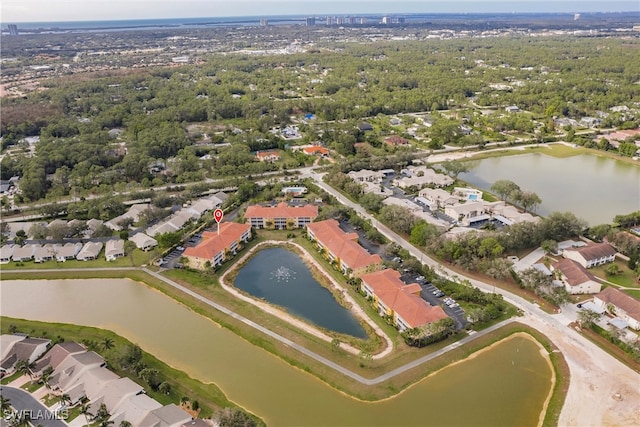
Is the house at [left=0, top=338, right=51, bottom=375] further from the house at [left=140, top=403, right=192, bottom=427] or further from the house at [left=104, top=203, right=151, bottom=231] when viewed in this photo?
the house at [left=104, top=203, right=151, bottom=231]

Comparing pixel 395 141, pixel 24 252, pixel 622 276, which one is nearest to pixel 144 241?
pixel 24 252

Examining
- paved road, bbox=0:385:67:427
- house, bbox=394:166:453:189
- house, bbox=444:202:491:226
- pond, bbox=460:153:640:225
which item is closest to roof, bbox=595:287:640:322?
house, bbox=444:202:491:226

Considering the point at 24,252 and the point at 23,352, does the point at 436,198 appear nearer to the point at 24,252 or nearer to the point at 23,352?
the point at 23,352

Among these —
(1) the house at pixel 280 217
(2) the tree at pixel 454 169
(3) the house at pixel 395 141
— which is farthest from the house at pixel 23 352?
(3) the house at pixel 395 141

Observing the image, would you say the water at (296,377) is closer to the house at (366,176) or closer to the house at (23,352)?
the house at (23,352)

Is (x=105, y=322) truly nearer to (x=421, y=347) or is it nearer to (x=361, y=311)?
(x=361, y=311)

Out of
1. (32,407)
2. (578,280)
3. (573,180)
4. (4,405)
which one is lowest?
(573,180)

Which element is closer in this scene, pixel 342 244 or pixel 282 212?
pixel 342 244
